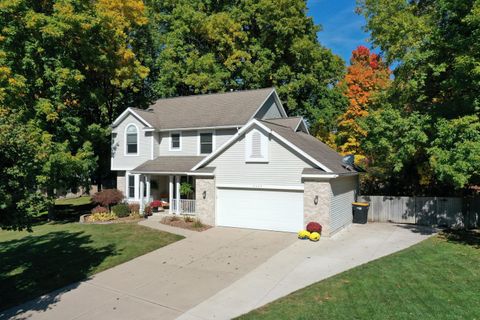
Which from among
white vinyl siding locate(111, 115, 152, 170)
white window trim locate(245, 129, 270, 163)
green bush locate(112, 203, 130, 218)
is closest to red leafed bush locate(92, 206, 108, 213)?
green bush locate(112, 203, 130, 218)

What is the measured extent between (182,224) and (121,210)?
5241 millimetres

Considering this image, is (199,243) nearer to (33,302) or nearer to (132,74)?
(33,302)

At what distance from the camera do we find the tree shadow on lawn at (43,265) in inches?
384

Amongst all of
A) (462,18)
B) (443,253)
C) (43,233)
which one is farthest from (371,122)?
(43,233)

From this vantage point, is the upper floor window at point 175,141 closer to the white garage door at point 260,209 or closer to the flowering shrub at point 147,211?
the flowering shrub at point 147,211

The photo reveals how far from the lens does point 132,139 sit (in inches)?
972

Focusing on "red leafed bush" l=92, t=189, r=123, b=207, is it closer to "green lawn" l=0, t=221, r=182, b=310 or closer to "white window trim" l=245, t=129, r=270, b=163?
"green lawn" l=0, t=221, r=182, b=310

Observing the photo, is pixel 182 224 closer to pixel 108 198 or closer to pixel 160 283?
pixel 108 198

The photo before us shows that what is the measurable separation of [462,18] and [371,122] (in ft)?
18.4

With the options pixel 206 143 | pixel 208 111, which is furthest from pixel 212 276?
pixel 208 111

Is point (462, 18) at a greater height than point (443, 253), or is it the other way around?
point (462, 18)

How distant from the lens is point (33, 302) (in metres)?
9.34

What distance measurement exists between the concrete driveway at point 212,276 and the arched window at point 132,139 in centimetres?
1069

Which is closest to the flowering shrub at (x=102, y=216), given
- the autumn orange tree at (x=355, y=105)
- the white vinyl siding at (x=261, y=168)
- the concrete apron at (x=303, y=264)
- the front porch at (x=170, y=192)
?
the front porch at (x=170, y=192)
